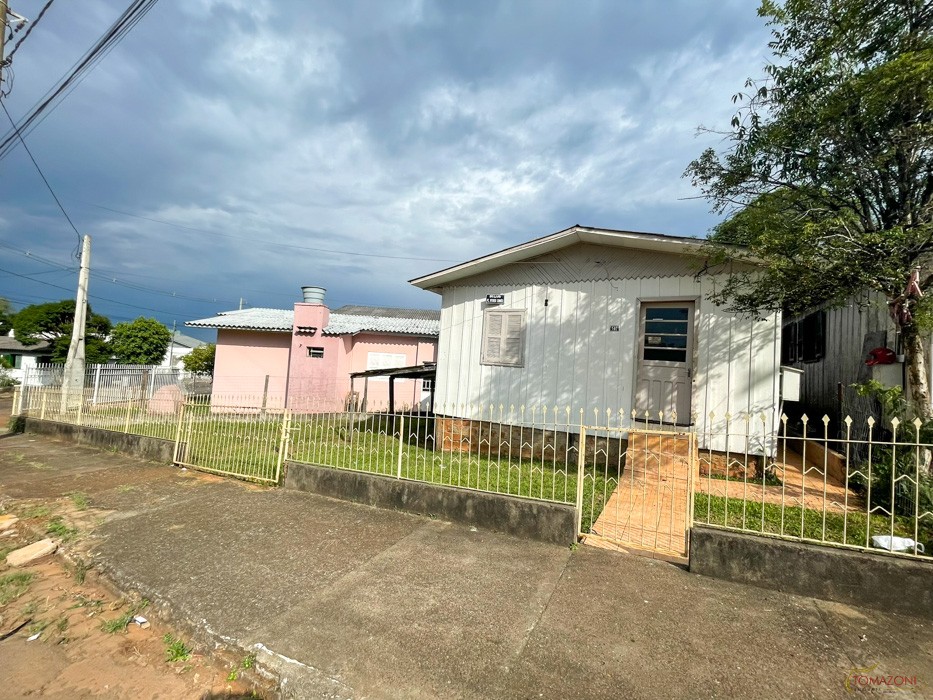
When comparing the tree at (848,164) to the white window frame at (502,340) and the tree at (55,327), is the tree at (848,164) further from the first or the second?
the tree at (55,327)

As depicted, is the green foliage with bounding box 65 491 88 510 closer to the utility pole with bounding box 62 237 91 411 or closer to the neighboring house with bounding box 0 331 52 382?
A: the utility pole with bounding box 62 237 91 411

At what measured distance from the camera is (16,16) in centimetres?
750

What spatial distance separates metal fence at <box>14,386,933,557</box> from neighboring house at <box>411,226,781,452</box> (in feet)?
1.12

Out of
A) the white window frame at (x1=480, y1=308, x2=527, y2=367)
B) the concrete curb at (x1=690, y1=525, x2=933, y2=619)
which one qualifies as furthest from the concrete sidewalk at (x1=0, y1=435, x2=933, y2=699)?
the white window frame at (x1=480, y1=308, x2=527, y2=367)

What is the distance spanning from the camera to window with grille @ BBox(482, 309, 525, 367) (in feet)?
29.0

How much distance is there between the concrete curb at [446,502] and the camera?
4484 mm

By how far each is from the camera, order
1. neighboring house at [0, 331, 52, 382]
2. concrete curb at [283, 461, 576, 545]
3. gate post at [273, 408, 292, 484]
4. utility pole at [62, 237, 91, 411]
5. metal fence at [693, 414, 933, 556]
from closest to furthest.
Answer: metal fence at [693, 414, 933, 556], concrete curb at [283, 461, 576, 545], gate post at [273, 408, 292, 484], utility pole at [62, 237, 91, 411], neighboring house at [0, 331, 52, 382]

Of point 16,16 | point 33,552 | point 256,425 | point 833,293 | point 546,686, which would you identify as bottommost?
point 33,552

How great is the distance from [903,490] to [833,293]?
7.71 ft

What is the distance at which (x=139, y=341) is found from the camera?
28.8 metres

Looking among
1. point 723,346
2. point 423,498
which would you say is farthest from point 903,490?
point 423,498

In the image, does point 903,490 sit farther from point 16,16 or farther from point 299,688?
point 16,16

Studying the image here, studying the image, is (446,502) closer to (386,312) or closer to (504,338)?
(504,338)

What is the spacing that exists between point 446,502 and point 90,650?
3.13 meters
